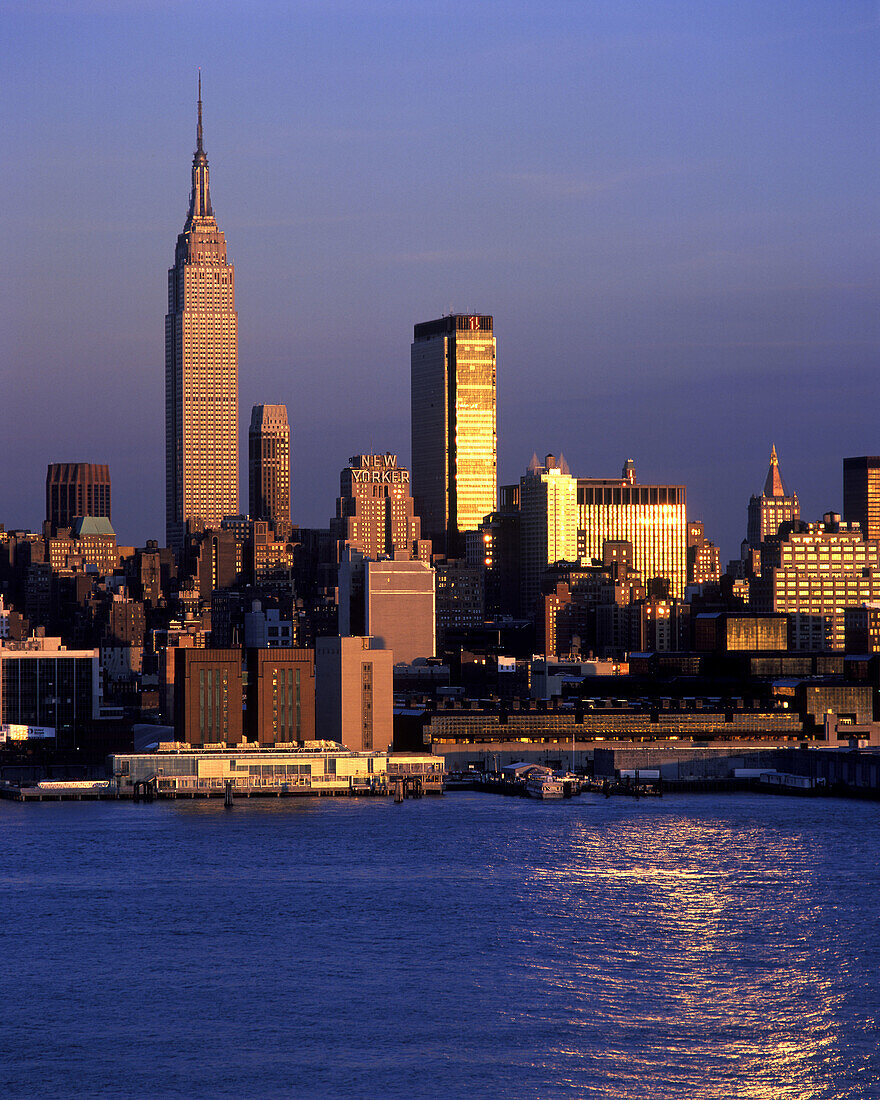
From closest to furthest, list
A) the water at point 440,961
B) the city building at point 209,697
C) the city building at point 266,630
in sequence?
the water at point 440,961
the city building at point 209,697
the city building at point 266,630

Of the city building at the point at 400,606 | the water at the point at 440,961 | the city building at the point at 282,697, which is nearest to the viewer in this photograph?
the water at the point at 440,961

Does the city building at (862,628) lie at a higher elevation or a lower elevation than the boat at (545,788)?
higher

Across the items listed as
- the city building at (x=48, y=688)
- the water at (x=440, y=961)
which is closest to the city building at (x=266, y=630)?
the city building at (x=48, y=688)

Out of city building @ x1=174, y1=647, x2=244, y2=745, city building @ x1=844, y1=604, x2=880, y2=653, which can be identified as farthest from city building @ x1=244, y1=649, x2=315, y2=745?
city building @ x1=844, y1=604, x2=880, y2=653

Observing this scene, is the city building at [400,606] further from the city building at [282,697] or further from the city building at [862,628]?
the city building at [282,697]

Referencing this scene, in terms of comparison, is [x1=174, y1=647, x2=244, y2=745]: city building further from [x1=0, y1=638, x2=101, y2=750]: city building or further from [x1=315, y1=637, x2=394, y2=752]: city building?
[x1=0, y1=638, x2=101, y2=750]: city building

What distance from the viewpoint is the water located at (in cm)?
4022

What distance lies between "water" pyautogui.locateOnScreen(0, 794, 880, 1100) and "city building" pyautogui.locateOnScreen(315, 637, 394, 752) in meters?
28.9

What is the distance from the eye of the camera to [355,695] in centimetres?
10831

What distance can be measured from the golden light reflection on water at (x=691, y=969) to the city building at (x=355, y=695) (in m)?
36.3

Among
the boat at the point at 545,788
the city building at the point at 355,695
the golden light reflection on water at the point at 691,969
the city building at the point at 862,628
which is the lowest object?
the golden light reflection on water at the point at 691,969

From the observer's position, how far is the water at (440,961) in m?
40.2

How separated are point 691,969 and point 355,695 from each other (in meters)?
60.3

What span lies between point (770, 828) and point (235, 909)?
2753 cm
